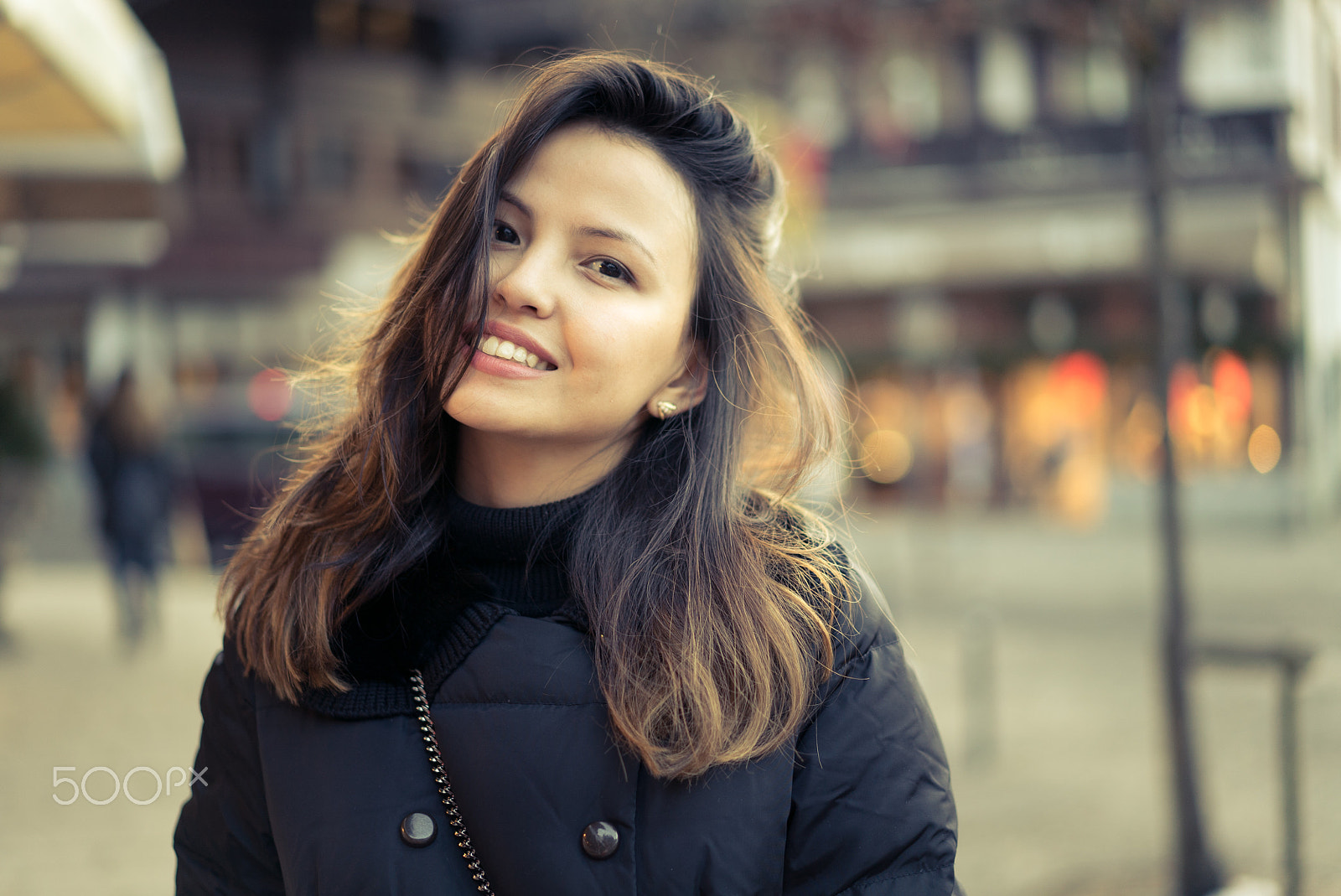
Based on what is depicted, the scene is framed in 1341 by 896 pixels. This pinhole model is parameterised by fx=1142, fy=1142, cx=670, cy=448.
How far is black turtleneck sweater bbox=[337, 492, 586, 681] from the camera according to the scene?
4.82 feet

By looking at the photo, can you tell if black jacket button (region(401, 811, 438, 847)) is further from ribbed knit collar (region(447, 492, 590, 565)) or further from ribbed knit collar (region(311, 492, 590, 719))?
ribbed knit collar (region(447, 492, 590, 565))

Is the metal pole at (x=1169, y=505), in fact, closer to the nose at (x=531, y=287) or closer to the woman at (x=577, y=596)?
the woman at (x=577, y=596)

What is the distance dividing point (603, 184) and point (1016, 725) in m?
5.12

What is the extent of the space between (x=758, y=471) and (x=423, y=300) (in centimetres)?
58

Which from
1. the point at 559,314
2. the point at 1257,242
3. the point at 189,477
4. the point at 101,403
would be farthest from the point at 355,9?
the point at 559,314

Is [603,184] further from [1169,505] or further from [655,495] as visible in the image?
[1169,505]

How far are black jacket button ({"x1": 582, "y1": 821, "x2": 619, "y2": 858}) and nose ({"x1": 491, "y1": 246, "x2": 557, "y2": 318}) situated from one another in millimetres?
627

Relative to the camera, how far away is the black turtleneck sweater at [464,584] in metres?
1.47

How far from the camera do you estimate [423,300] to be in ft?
5.19

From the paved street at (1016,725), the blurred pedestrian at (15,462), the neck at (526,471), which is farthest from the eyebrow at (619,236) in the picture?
the blurred pedestrian at (15,462)

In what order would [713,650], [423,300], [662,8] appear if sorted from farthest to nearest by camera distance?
[662,8] < [423,300] < [713,650]

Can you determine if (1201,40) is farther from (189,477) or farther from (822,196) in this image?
(189,477)

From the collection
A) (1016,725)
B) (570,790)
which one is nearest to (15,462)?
(1016,725)

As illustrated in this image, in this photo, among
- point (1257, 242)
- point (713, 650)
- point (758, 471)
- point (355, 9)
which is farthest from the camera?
point (355, 9)
